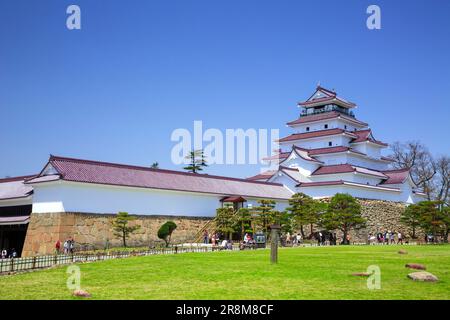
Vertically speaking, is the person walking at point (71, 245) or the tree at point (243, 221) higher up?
the tree at point (243, 221)

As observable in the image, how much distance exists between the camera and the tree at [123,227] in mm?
35625

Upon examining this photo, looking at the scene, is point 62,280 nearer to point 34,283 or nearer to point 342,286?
point 34,283

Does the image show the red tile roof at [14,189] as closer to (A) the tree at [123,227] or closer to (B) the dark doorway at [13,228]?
(B) the dark doorway at [13,228]

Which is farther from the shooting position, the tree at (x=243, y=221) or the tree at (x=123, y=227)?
the tree at (x=243, y=221)

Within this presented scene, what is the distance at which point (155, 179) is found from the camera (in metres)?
42.3

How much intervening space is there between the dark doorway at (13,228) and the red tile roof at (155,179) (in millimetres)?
3731

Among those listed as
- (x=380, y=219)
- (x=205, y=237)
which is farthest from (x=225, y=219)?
(x=380, y=219)

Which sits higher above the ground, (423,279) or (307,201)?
(307,201)

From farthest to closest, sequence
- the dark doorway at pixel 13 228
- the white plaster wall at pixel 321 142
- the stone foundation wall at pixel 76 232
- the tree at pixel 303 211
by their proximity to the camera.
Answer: the white plaster wall at pixel 321 142 → the tree at pixel 303 211 → the dark doorway at pixel 13 228 → the stone foundation wall at pixel 76 232

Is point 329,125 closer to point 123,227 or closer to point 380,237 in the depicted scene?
point 380,237

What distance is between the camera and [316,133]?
61312mm

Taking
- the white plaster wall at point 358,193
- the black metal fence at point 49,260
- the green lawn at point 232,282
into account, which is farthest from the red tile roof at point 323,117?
the green lawn at point 232,282

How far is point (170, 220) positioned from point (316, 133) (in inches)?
1104
